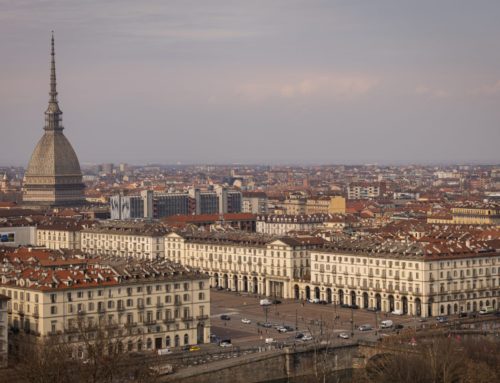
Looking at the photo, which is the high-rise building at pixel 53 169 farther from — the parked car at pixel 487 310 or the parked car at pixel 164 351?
the parked car at pixel 164 351

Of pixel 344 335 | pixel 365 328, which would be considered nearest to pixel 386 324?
pixel 365 328

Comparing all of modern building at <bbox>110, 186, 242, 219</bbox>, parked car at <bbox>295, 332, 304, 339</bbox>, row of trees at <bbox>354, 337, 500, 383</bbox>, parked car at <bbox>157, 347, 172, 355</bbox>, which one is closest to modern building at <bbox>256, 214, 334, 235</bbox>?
modern building at <bbox>110, 186, 242, 219</bbox>

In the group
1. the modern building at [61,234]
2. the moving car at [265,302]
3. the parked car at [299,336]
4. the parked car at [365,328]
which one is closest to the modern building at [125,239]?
the modern building at [61,234]

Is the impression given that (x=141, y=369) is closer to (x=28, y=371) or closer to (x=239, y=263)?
(x=28, y=371)

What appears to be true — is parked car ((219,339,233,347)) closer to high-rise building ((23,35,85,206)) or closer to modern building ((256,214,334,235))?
modern building ((256,214,334,235))

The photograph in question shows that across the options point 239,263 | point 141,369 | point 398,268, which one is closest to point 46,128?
point 239,263

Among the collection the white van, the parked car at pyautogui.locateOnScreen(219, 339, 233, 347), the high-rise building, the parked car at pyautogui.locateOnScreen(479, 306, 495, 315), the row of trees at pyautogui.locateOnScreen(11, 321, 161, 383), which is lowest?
the parked car at pyautogui.locateOnScreen(479, 306, 495, 315)

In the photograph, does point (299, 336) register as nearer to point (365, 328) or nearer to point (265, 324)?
point (365, 328)

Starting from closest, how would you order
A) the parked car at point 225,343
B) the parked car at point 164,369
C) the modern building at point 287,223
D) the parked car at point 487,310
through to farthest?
the parked car at point 164,369 < the parked car at point 225,343 < the parked car at point 487,310 < the modern building at point 287,223
